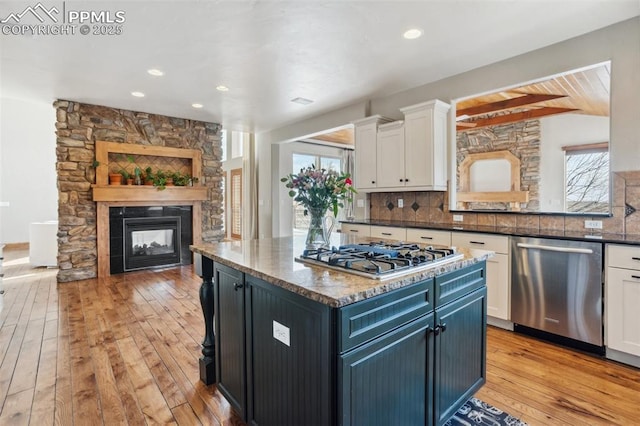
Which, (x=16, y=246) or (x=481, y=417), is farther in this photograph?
(x=16, y=246)

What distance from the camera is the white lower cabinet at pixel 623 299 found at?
2265 mm

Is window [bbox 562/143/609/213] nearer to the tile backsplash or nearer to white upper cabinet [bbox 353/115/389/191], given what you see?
the tile backsplash

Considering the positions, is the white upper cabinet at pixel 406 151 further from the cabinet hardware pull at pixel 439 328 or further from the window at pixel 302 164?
the window at pixel 302 164

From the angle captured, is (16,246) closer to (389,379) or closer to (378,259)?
(378,259)

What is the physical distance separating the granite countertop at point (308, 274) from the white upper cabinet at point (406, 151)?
2.10 metres

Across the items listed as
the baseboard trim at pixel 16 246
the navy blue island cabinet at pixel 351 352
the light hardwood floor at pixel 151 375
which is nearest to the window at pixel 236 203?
the baseboard trim at pixel 16 246

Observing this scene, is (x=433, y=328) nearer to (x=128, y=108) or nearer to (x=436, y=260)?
(x=436, y=260)

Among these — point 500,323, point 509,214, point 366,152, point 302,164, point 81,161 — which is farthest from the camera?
point 302,164

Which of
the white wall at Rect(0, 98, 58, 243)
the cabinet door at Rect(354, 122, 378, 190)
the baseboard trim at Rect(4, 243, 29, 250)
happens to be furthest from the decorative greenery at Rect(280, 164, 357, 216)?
the baseboard trim at Rect(4, 243, 29, 250)

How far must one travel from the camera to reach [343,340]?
114cm

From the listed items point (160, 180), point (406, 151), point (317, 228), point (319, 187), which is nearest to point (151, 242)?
point (160, 180)

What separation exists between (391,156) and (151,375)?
3420 mm

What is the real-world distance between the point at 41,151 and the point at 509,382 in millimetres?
10234

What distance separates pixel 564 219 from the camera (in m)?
3.02
